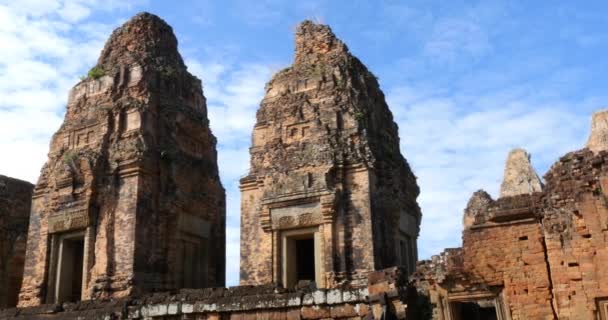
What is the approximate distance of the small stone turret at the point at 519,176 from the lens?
32812mm

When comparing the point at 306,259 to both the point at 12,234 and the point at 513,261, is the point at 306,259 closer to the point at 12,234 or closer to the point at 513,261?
the point at 513,261

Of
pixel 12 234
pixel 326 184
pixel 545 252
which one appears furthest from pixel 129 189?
pixel 545 252

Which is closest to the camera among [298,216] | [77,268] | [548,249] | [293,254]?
[548,249]

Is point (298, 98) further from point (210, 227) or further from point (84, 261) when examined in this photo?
point (84, 261)

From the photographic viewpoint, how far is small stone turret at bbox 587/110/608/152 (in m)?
26.3

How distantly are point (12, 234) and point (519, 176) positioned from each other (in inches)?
918

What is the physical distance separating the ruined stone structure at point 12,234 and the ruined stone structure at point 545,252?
14.2 meters

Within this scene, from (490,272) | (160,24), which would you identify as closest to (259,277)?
(490,272)

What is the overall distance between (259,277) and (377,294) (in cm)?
582

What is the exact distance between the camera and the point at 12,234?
72.0 ft

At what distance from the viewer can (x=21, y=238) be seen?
2211 centimetres

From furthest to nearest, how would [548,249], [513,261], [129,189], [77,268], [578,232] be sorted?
[77,268], [129,189], [513,261], [548,249], [578,232]

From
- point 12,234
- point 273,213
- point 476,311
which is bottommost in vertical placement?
point 476,311

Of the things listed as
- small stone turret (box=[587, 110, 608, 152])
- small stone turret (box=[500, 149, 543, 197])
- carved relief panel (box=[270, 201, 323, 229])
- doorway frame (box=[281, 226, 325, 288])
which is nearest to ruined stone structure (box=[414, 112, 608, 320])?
doorway frame (box=[281, 226, 325, 288])
